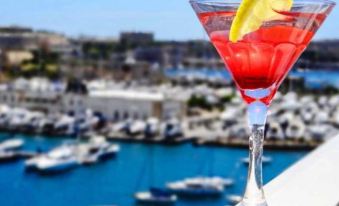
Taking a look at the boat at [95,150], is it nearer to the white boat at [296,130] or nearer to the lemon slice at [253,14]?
the white boat at [296,130]

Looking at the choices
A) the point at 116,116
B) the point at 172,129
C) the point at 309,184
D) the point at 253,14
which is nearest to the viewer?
the point at 253,14

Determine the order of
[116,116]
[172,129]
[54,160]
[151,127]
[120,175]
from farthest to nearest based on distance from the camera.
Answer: [120,175], [172,129], [54,160], [116,116], [151,127]

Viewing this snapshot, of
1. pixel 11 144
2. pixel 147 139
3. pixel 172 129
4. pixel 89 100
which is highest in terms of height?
pixel 89 100

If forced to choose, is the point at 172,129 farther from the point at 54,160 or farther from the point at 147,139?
the point at 54,160

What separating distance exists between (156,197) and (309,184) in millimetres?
8259

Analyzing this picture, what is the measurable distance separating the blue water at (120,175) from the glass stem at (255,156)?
7374 millimetres

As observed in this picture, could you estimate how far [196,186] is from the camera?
9680 mm

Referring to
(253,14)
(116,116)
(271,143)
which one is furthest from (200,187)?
(253,14)

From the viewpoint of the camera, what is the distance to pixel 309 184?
3.59ft

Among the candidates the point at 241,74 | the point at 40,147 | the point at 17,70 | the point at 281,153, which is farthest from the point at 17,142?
the point at 241,74

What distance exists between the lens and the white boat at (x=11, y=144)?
8734 mm

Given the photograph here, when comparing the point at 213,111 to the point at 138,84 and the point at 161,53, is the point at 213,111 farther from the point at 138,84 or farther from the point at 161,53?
the point at 161,53

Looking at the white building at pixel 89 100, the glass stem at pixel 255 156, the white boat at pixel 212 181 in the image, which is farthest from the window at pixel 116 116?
the glass stem at pixel 255 156

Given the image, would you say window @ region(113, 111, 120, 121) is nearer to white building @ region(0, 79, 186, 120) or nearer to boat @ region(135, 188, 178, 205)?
white building @ region(0, 79, 186, 120)
